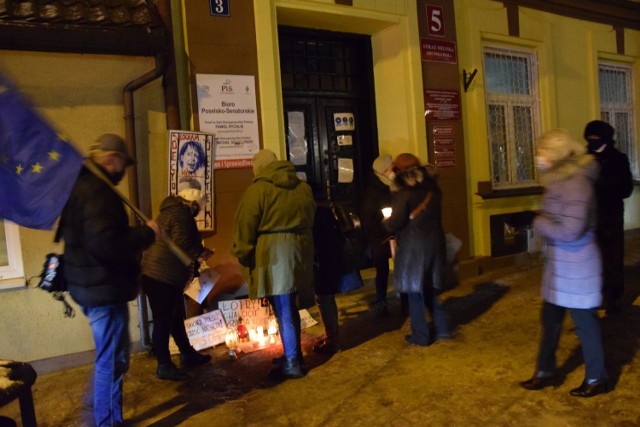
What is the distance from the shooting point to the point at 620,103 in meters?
9.89

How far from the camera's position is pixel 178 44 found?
5629mm

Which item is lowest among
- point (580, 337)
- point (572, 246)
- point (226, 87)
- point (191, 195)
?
point (580, 337)

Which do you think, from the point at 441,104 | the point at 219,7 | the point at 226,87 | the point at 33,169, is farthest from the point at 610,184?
the point at 33,169

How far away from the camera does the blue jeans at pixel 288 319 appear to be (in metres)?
4.29

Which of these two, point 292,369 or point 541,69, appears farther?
point 541,69

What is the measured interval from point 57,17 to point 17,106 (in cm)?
198

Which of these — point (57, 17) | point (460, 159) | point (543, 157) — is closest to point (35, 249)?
point (57, 17)

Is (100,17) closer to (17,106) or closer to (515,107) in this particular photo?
(17,106)

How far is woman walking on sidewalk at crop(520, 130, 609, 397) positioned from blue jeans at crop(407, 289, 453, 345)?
124cm

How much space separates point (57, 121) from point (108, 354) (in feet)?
8.16

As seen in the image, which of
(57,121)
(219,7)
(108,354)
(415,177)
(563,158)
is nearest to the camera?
(108,354)

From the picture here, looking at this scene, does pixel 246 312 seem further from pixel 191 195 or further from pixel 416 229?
pixel 416 229

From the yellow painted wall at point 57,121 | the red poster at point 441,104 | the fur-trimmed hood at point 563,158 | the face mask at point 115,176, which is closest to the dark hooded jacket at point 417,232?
the fur-trimmed hood at point 563,158

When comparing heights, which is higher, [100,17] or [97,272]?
[100,17]
